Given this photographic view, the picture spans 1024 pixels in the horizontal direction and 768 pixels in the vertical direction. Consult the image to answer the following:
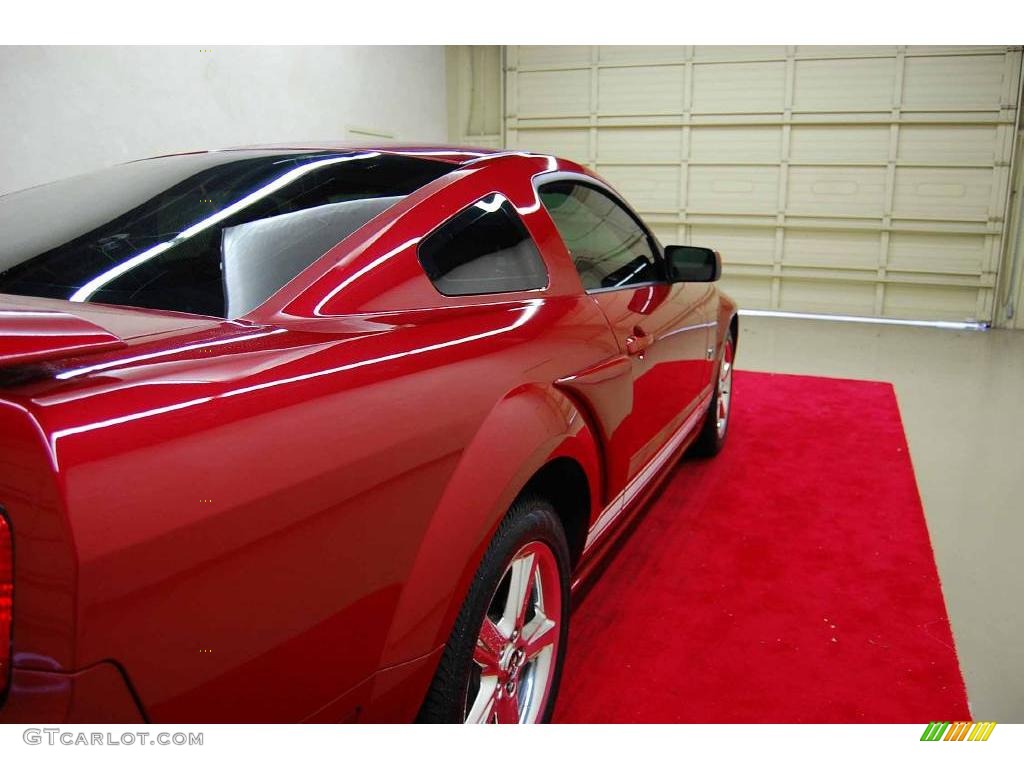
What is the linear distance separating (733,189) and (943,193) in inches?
85.6

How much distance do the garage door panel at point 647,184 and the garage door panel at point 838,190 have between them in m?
1.34

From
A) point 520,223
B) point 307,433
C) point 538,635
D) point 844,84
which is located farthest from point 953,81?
point 307,433

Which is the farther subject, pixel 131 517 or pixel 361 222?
pixel 361 222

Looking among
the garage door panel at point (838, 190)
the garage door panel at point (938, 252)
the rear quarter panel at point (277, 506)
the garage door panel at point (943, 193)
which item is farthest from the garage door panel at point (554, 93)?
the rear quarter panel at point (277, 506)

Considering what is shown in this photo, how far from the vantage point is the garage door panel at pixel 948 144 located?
25.7 feet

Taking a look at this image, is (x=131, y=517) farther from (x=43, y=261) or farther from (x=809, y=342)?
(x=809, y=342)

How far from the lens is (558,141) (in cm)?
961

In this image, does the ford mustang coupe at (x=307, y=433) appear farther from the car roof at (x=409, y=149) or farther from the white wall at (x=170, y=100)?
the white wall at (x=170, y=100)

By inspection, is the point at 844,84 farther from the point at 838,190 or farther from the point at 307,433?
the point at 307,433

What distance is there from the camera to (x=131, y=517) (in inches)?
30.3

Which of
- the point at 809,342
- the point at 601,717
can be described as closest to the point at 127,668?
the point at 601,717
